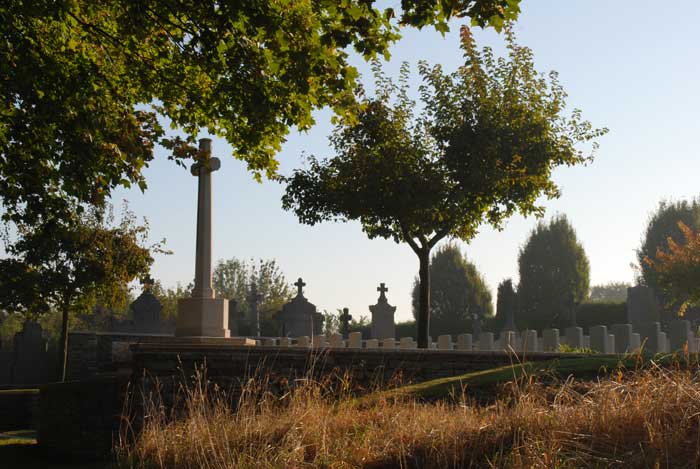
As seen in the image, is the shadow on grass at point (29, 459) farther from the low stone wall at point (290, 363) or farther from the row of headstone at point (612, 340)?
the row of headstone at point (612, 340)

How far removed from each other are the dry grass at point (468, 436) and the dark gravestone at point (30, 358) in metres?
20.3

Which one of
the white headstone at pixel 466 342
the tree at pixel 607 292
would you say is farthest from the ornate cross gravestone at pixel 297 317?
the tree at pixel 607 292

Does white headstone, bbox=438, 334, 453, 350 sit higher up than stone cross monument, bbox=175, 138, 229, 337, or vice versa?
stone cross monument, bbox=175, 138, 229, 337

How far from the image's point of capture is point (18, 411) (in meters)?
17.5

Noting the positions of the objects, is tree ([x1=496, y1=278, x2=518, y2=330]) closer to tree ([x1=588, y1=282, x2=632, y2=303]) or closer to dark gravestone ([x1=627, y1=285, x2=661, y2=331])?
dark gravestone ([x1=627, y1=285, x2=661, y2=331])

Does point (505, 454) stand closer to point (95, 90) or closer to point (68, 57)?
point (95, 90)

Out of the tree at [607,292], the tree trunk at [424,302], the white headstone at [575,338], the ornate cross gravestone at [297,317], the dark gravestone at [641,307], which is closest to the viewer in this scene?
the tree trunk at [424,302]

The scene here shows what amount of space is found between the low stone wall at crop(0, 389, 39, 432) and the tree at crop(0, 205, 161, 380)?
4.96 m

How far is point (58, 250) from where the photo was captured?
23.0m

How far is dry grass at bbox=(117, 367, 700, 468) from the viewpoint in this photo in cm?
530

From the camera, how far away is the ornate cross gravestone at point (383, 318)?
25.7 metres

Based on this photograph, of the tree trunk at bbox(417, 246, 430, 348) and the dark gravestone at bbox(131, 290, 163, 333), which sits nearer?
the tree trunk at bbox(417, 246, 430, 348)

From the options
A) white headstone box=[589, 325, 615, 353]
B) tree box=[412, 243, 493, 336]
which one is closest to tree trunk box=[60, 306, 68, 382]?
white headstone box=[589, 325, 615, 353]

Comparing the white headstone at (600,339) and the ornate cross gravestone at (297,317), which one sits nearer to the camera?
the white headstone at (600,339)
